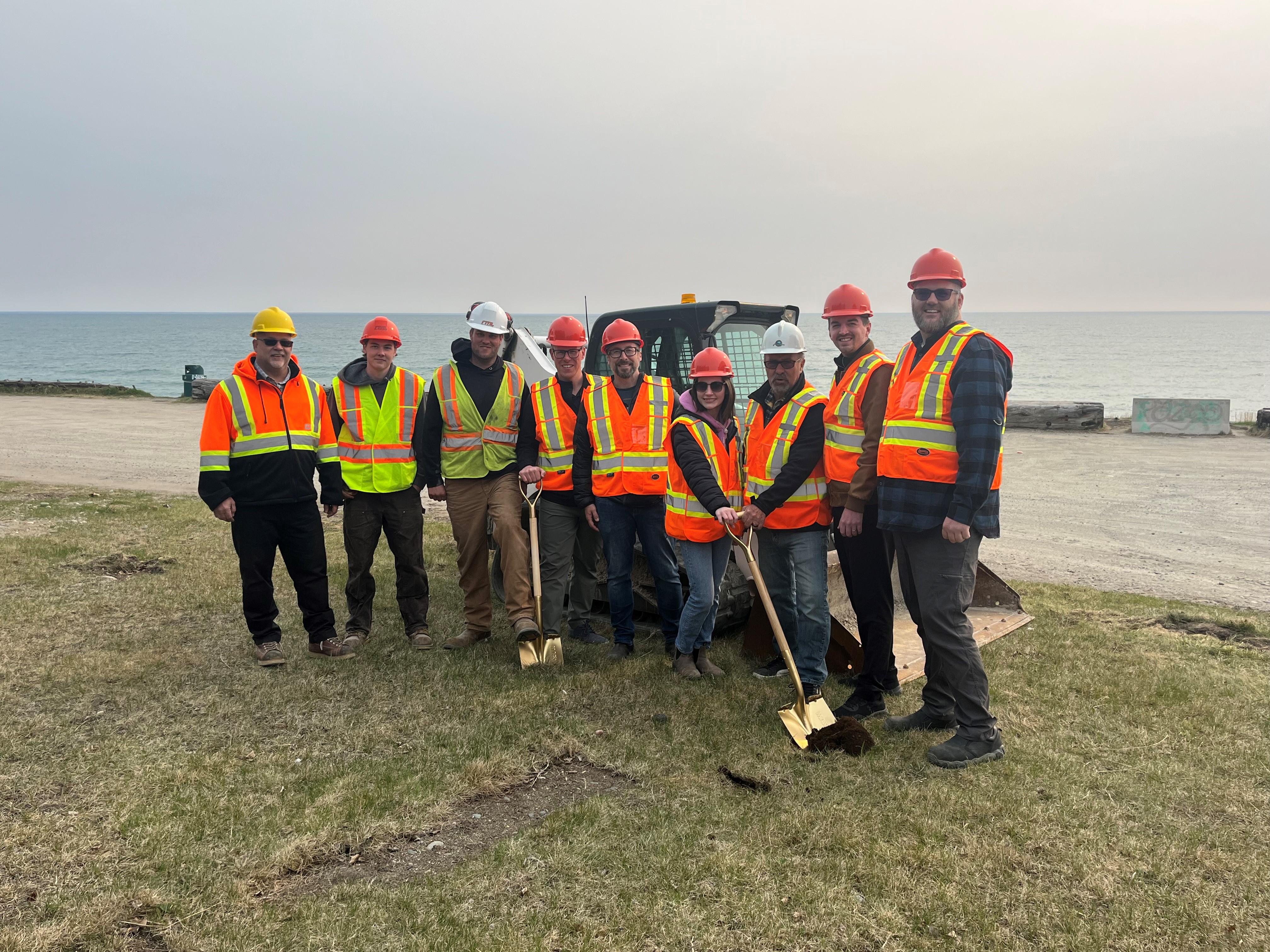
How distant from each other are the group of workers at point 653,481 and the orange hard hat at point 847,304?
1 centimetres

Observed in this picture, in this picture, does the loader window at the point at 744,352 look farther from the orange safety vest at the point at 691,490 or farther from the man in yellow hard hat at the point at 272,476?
the man in yellow hard hat at the point at 272,476

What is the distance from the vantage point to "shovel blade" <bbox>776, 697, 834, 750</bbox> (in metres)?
4.20

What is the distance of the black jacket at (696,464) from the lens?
4.60 meters

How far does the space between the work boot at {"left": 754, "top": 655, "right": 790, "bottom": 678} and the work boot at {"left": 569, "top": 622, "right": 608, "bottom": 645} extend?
3.79 ft

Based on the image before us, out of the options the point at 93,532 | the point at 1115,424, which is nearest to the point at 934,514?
the point at 93,532

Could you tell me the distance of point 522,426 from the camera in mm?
5750

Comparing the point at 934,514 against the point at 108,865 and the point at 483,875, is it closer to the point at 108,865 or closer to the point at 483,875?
the point at 483,875

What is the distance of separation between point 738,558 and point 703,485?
109 cm

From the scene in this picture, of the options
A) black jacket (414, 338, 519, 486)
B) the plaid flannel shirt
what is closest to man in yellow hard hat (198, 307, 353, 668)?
black jacket (414, 338, 519, 486)

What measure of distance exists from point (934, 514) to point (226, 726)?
3.73m

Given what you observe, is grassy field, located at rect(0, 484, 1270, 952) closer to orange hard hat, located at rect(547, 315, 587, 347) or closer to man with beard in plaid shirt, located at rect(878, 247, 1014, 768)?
man with beard in plaid shirt, located at rect(878, 247, 1014, 768)

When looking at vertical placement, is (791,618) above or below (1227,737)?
above

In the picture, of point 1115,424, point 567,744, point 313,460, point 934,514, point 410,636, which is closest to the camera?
point 934,514

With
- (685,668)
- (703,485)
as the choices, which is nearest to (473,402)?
(703,485)
